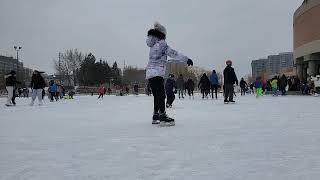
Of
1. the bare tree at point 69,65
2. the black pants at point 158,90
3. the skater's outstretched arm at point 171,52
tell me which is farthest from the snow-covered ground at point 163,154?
the bare tree at point 69,65

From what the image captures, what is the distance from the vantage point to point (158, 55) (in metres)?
7.47

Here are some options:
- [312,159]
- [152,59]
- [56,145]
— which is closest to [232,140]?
A: [312,159]

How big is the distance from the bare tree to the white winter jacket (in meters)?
86.9

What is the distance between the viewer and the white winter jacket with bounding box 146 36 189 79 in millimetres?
7438

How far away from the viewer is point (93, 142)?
500cm

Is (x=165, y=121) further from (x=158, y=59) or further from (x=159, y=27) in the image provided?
(x=159, y=27)

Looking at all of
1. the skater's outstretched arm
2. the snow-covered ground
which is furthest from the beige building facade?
the snow-covered ground

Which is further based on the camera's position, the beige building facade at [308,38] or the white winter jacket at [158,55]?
the beige building facade at [308,38]

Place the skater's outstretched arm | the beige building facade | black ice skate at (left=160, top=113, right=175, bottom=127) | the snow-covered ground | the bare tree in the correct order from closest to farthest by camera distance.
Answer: the snow-covered ground < black ice skate at (left=160, top=113, right=175, bottom=127) < the skater's outstretched arm < the beige building facade < the bare tree

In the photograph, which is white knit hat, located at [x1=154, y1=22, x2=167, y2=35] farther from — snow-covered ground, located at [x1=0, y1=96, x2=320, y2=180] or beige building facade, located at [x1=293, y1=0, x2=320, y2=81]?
beige building facade, located at [x1=293, y1=0, x2=320, y2=81]

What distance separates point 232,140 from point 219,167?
5.16 feet

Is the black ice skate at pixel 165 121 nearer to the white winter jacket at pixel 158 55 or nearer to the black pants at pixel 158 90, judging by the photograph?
the black pants at pixel 158 90

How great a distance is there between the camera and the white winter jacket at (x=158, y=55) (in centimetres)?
744

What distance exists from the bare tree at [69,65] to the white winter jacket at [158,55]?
86.9m
